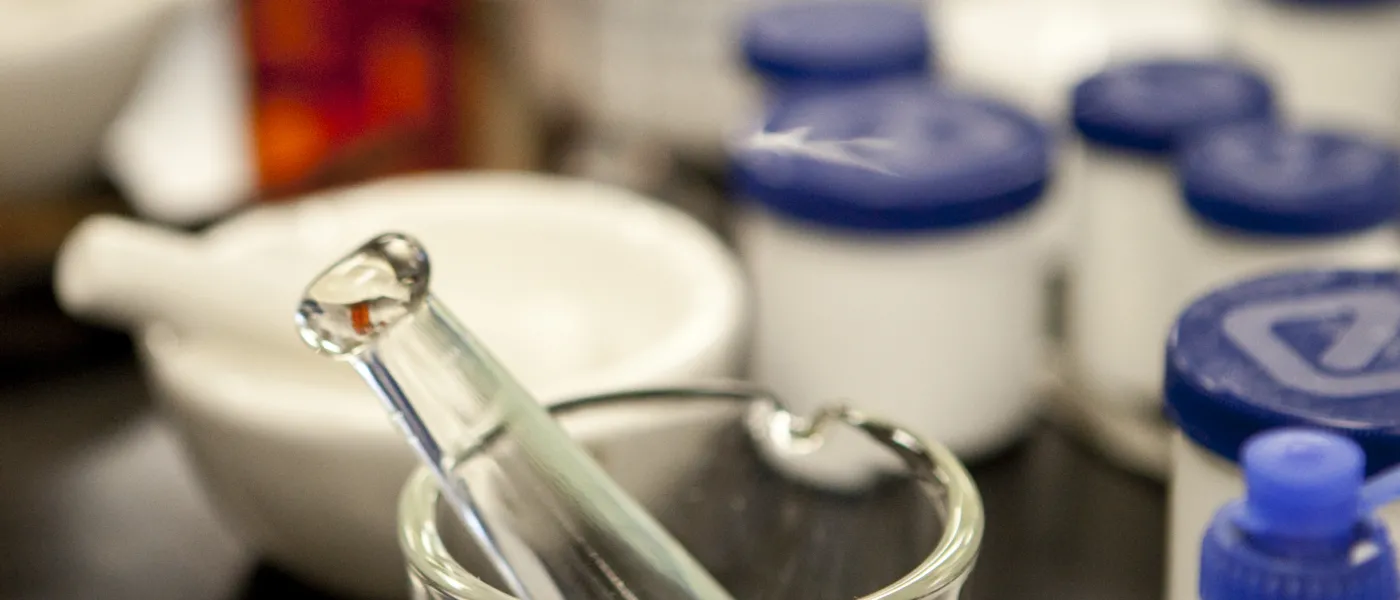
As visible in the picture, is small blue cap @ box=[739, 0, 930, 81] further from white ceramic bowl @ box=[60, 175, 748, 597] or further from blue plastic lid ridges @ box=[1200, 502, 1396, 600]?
blue plastic lid ridges @ box=[1200, 502, 1396, 600]

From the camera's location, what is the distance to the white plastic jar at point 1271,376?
1.09ft

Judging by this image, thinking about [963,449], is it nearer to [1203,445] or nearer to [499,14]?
[1203,445]

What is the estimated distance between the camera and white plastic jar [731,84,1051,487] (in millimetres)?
505

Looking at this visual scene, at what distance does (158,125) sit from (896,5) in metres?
0.61

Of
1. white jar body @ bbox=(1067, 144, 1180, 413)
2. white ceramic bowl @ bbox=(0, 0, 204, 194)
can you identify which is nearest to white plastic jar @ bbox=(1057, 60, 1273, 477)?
white jar body @ bbox=(1067, 144, 1180, 413)

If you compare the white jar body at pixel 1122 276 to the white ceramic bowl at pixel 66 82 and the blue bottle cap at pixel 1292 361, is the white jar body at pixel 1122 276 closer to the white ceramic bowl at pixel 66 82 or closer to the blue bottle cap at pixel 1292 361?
the blue bottle cap at pixel 1292 361

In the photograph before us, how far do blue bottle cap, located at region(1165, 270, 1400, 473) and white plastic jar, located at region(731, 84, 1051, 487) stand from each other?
0.45 ft

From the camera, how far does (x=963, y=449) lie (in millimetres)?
550

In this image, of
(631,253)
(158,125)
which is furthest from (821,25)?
(158,125)

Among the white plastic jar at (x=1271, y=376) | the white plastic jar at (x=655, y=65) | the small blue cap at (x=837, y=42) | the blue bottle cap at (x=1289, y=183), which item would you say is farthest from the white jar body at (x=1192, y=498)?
the white plastic jar at (x=655, y=65)

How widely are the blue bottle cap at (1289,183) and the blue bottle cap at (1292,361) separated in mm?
66

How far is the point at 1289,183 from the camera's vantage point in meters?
0.47

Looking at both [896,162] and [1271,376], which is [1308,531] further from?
[896,162]

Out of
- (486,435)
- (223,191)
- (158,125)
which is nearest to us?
(486,435)
